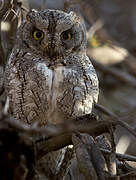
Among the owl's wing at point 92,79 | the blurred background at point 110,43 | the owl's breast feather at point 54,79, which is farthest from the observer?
the blurred background at point 110,43

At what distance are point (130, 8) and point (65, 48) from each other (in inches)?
130

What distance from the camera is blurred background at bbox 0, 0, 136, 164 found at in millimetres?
3061

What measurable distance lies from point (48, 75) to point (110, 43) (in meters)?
0.49

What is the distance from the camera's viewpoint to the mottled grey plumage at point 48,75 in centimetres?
250

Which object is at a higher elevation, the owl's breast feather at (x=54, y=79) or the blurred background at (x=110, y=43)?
the blurred background at (x=110, y=43)

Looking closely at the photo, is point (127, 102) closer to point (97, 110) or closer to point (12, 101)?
point (97, 110)

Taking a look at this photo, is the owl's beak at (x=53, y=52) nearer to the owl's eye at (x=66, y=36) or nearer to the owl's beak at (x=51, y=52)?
the owl's beak at (x=51, y=52)

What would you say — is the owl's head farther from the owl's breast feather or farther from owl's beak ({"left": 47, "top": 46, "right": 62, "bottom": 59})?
the owl's breast feather

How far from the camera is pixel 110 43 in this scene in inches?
106

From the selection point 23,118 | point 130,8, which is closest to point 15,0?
point 23,118

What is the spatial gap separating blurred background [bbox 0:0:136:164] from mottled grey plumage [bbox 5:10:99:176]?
27 centimetres

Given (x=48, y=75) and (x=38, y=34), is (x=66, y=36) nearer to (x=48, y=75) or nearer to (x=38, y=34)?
(x=38, y=34)

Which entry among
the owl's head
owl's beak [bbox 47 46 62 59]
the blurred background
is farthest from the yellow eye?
the blurred background

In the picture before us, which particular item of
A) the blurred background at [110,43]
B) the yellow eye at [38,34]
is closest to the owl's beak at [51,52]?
the yellow eye at [38,34]
